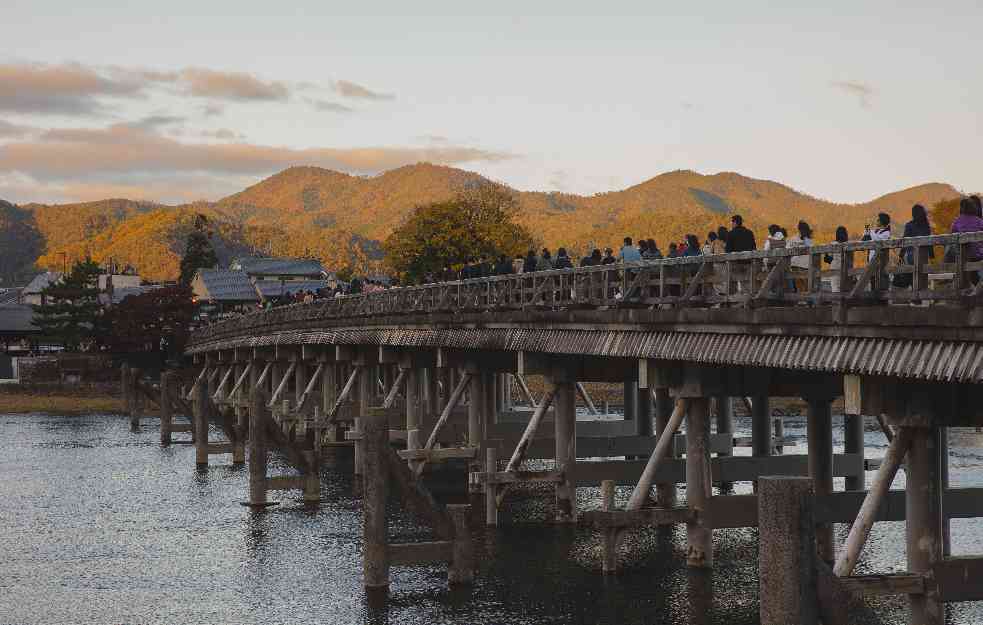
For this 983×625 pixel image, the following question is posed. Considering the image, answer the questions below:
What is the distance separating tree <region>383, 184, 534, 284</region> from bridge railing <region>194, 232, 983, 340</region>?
2548 inches

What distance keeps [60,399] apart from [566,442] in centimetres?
7505

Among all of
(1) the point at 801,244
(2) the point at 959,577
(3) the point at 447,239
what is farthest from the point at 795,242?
(3) the point at 447,239

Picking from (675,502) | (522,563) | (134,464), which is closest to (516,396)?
(134,464)

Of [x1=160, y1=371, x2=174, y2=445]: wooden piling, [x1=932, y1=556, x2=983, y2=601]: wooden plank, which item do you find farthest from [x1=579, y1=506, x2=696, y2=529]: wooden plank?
[x1=160, y1=371, x2=174, y2=445]: wooden piling

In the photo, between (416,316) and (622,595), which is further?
(416,316)

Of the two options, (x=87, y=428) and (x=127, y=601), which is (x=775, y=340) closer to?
(x=127, y=601)

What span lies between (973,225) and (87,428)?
69.4 m

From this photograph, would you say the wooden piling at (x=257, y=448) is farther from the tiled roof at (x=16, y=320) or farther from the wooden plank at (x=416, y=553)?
the tiled roof at (x=16, y=320)

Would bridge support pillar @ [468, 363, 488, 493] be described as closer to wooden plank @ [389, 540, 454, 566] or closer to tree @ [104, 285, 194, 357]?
wooden plank @ [389, 540, 454, 566]

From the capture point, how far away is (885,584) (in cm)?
1659

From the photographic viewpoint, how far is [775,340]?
21.8 metres

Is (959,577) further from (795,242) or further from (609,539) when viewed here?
(609,539)

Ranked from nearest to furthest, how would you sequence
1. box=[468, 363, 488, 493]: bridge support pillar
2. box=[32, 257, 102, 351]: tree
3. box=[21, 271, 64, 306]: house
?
box=[468, 363, 488, 493]: bridge support pillar
box=[32, 257, 102, 351]: tree
box=[21, 271, 64, 306]: house

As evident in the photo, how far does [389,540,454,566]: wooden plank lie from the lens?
27.4 metres
